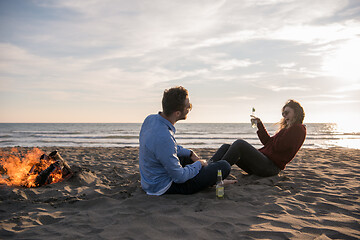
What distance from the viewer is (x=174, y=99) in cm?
335

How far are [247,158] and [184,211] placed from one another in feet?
7.11

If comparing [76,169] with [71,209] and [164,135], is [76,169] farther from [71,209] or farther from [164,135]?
[164,135]

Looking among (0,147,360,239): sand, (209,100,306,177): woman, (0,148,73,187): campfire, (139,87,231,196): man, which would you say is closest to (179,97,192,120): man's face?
(139,87,231,196): man

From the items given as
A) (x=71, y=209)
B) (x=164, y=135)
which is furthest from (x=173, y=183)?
(x=71, y=209)

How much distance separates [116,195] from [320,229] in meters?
2.99

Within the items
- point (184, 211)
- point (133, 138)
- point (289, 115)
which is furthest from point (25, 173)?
point (133, 138)

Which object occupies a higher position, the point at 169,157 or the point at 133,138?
the point at 169,157

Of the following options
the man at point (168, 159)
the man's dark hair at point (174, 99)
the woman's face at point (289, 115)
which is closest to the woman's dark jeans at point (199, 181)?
the man at point (168, 159)

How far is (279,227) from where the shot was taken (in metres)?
2.86

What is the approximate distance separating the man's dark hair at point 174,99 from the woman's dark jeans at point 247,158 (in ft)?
6.05

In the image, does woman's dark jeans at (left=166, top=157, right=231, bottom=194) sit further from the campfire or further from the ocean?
the campfire

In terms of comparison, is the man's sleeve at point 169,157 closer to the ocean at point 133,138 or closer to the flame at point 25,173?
the ocean at point 133,138

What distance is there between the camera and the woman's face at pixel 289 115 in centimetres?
491

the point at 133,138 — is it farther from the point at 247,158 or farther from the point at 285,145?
the point at 285,145
